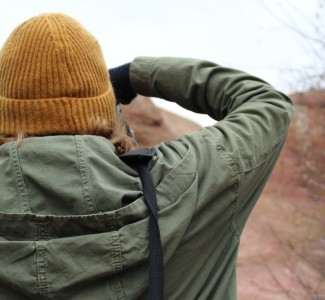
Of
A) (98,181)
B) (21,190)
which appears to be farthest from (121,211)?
(21,190)

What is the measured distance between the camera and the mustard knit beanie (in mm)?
1169

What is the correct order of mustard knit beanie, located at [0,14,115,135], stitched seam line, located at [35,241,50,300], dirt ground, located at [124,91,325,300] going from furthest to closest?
dirt ground, located at [124,91,325,300]
mustard knit beanie, located at [0,14,115,135]
stitched seam line, located at [35,241,50,300]

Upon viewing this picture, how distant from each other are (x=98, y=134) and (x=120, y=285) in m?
0.30

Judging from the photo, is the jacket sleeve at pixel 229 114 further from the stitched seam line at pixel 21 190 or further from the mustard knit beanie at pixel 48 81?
the stitched seam line at pixel 21 190

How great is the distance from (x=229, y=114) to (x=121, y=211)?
353mm

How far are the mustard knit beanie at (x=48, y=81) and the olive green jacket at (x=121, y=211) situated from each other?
70 mm

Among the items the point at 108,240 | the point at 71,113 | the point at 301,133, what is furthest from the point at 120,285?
the point at 301,133

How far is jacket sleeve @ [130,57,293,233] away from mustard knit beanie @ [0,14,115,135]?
0.21 meters

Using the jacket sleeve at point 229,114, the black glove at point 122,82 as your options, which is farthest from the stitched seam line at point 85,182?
the black glove at point 122,82

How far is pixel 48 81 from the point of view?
1.17m

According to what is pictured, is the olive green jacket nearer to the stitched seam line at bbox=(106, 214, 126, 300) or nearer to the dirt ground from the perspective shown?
the stitched seam line at bbox=(106, 214, 126, 300)

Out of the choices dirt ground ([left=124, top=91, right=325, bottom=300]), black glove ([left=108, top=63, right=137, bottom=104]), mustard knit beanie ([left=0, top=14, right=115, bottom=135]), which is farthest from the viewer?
dirt ground ([left=124, top=91, right=325, bottom=300])

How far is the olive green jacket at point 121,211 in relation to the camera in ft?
3.47

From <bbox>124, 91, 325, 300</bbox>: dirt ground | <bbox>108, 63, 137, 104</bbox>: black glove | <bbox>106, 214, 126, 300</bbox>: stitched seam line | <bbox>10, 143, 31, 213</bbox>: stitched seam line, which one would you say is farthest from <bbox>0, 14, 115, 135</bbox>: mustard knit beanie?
<bbox>124, 91, 325, 300</bbox>: dirt ground
